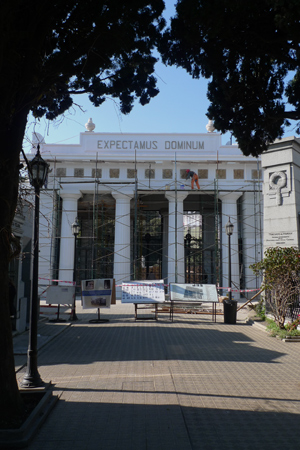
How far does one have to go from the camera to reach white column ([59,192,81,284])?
28.0 m

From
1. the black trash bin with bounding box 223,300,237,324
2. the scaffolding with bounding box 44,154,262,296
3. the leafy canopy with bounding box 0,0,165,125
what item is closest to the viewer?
the leafy canopy with bounding box 0,0,165,125

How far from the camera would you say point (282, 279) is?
12070mm

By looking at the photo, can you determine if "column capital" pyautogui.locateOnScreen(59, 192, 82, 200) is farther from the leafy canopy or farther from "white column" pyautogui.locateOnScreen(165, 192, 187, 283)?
the leafy canopy

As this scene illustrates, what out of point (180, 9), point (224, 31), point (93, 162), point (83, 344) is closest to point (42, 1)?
point (180, 9)

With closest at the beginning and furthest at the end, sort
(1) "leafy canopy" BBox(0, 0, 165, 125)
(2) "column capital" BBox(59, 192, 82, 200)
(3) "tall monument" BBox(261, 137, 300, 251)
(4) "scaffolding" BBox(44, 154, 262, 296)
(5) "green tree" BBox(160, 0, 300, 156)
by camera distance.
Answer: (1) "leafy canopy" BBox(0, 0, 165, 125) < (5) "green tree" BBox(160, 0, 300, 156) < (3) "tall monument" BBox(261, 137, 300, 251) < (4) "scaffolding" BBox(44, 154, 262, 296) < (2) "column capital" BBox(59, 192, 82, 200)

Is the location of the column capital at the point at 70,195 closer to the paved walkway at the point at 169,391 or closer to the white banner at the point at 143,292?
the white banner at the point at 143,292

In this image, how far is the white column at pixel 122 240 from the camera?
2803 centimetres

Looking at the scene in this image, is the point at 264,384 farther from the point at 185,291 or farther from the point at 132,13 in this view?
the point at 185,291

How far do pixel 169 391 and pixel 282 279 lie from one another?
Answer: 6.94 metres

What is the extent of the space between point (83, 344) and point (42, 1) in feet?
26.5

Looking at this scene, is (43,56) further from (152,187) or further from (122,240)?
(152,187)

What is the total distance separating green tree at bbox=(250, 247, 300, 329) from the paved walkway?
1.16 metres

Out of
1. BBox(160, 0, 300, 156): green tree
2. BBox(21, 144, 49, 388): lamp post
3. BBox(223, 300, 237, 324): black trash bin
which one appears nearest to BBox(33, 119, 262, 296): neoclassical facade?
BBox(223, 300, 237, 324): black trash bin

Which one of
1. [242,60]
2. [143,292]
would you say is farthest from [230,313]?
[242,60]
